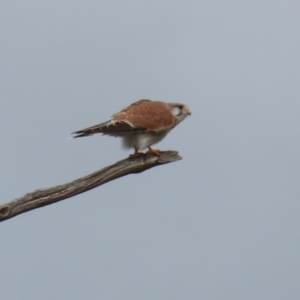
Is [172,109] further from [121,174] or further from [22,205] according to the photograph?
[22,205]

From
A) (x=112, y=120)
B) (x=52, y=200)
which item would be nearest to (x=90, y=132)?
(x=112, y=120)

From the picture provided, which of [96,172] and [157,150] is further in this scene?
[157,150]

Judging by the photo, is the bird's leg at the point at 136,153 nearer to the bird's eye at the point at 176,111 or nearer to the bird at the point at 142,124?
the bird at the point at 142,124

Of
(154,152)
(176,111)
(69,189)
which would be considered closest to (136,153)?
(154,152)

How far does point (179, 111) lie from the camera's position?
959 centimetres

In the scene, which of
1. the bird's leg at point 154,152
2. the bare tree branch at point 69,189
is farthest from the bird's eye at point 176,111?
the bare tree branch at point 69,189

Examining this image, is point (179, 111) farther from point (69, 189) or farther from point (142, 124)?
point (69, 189)

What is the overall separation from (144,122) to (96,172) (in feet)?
4.08

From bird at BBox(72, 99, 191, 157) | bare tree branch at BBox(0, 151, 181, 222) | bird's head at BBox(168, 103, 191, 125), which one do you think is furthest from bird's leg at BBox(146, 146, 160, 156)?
bird's head at BBox(168, 103, 191, 125)

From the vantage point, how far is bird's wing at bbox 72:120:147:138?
8305 mm

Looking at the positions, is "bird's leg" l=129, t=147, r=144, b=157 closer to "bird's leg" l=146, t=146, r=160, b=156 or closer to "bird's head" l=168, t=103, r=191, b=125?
"bird's leg" l=146, t=146, r=160, b=156

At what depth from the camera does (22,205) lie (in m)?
7.41

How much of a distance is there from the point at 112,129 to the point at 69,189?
112 centimetres

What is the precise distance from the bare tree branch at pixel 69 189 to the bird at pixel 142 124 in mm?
318
